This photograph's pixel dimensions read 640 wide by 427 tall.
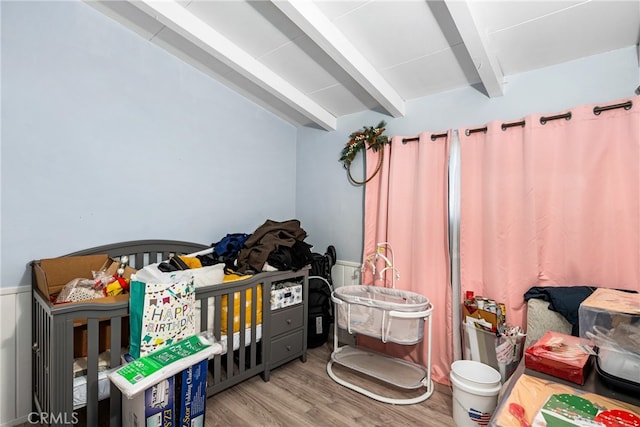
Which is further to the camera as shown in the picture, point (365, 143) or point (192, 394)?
point (365, 143)

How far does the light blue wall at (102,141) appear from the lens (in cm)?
168

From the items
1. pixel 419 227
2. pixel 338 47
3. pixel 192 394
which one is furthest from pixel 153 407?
pixel 338 47

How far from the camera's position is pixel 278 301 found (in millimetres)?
2217

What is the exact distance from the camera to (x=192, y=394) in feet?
4.95

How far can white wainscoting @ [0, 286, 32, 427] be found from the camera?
1634mm

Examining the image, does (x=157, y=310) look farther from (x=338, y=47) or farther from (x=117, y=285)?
(x=338, y=47)

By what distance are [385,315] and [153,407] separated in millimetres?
1328

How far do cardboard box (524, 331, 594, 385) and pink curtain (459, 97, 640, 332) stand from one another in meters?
0.95

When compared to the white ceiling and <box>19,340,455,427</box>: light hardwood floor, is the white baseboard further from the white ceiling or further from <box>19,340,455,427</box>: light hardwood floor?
the white ceiling

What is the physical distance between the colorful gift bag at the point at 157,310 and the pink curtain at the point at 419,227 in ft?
5.10

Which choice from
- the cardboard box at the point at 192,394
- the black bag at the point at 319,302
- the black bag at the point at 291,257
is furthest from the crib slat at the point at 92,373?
the black bag at the point at 319,302

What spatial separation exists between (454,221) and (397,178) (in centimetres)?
55

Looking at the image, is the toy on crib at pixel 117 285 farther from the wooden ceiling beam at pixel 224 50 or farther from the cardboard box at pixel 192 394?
the wooden ceiling beam at pixel 224 50

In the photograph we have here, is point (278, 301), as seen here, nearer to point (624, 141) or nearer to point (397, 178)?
point (397, 178)
